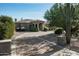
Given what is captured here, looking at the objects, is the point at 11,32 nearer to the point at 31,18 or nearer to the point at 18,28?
the point at 18,28

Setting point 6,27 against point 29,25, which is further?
point 6,27

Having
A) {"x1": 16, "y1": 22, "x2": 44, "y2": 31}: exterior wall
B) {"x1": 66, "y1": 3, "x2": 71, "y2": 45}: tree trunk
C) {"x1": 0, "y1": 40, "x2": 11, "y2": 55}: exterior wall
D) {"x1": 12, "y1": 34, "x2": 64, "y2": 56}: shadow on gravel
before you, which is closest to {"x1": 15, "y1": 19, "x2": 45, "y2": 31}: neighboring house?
{"x1": 16, "y1": 22, "x2": 44, "y2": 31}: exterior wall

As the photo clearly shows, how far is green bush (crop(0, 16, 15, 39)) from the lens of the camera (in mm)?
7805

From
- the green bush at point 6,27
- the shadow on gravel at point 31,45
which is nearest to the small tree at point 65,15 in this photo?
the shadow on gravel at point 31,45

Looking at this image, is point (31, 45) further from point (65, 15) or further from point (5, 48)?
point (5, 48)

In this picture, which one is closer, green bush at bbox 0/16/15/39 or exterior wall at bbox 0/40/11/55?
exterior wall at bbox 0/40/11/55

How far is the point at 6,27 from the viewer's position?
8141mm

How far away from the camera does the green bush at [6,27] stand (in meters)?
7.80

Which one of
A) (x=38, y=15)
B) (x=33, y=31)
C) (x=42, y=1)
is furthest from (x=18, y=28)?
(x=42, y=1)

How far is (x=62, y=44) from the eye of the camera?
8477 mm

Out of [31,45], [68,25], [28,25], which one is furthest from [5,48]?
[68,25]

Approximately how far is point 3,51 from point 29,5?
1.87 meters

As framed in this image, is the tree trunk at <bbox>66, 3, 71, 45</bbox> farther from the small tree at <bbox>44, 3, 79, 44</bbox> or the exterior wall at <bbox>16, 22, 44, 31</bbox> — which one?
the exterior wall at <bbox>16, 22, 44, 31</bbox>

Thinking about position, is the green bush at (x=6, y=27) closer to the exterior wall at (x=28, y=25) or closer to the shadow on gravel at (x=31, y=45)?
the shadow on gravel at (x=31, y=45)
